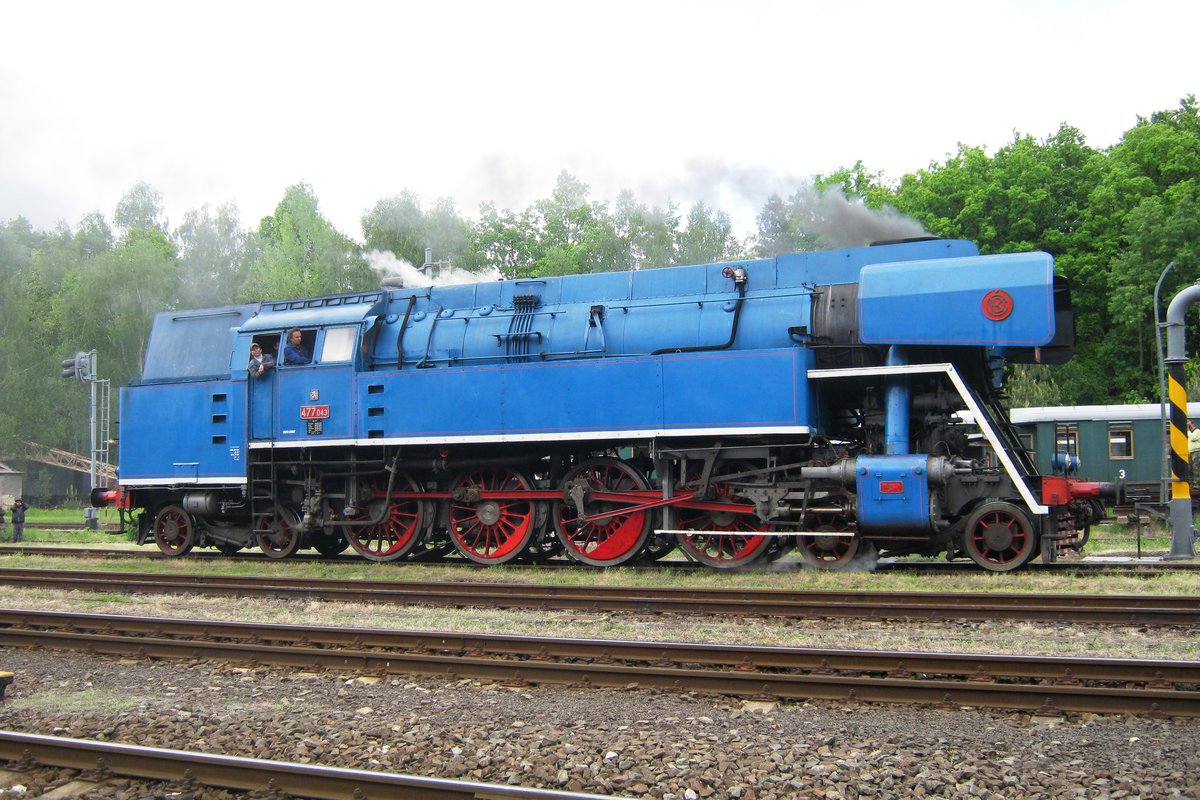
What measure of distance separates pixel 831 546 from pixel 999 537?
6.40 ft

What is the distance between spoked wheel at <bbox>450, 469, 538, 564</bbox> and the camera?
45.9ft

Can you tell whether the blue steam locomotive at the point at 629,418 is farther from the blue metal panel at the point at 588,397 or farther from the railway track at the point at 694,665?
the railway track at the point at 694,665

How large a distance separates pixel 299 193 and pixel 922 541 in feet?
148

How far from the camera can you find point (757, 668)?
725 centimetres

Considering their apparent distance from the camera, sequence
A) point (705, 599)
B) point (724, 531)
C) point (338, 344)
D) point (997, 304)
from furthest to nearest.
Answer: point (338, 344)
point (724, 531)
point (997, 304)
point (705, 599)

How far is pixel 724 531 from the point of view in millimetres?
12742

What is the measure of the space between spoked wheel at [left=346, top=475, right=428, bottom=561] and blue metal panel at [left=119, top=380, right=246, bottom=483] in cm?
205

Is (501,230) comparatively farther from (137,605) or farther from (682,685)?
(682,685)

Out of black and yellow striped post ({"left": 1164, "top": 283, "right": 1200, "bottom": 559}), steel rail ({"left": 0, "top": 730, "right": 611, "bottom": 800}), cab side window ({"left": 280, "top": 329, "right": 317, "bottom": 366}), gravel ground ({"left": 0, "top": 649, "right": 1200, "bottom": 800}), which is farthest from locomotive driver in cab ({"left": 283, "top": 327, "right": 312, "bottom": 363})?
black and yellow striped post ({"left": 1164, "top": 283, "right": 1200, "bottom": 559})

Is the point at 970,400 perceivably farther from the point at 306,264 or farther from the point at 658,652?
the point at 306,264

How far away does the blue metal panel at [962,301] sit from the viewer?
10945 mm

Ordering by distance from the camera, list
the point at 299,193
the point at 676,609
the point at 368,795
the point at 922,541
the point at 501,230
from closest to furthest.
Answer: the point at 368,795, the point at 676,609, the point at 922,541, the point at 501,230, the point at 299,193

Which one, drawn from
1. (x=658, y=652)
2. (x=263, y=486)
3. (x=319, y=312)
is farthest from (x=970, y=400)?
(x=263, y=486)

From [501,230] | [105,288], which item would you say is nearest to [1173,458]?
[501,230]
